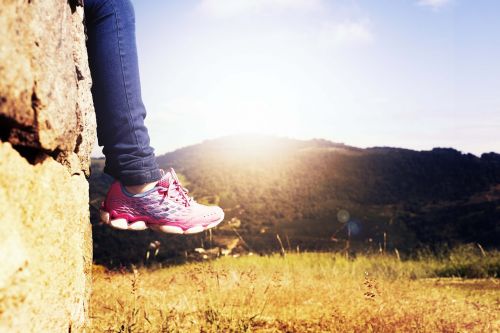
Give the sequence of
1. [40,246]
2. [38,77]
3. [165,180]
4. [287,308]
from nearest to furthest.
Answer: [38,77] < [40,246] < [165,180] < [287,308]

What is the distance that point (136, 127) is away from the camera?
6.82ft

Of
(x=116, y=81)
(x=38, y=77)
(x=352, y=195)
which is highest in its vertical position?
(x=116, y=81)

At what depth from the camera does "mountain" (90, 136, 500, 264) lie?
8.73m

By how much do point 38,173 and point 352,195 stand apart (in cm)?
1098

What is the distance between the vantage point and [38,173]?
139cm

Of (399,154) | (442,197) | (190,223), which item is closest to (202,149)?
(399,154)

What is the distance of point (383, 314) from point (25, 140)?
228 cm

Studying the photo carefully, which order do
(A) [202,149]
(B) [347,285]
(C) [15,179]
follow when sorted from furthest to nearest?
(A) [202,149] → (B) [347,285] → (C) [15,179]

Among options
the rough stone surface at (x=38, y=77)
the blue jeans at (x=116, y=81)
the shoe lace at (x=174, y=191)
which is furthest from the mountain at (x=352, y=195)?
the rough stone surface at (x=38, y=77)

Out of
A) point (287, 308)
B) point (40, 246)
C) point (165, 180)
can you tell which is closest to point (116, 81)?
point (165, 180)

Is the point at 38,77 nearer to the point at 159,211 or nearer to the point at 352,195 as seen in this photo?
the point at 159,211

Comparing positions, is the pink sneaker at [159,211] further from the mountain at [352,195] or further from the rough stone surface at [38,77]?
the mountain at [352,195]

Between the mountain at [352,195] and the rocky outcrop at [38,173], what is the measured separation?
18.9 ft

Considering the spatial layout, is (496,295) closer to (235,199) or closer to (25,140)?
(25,140)
